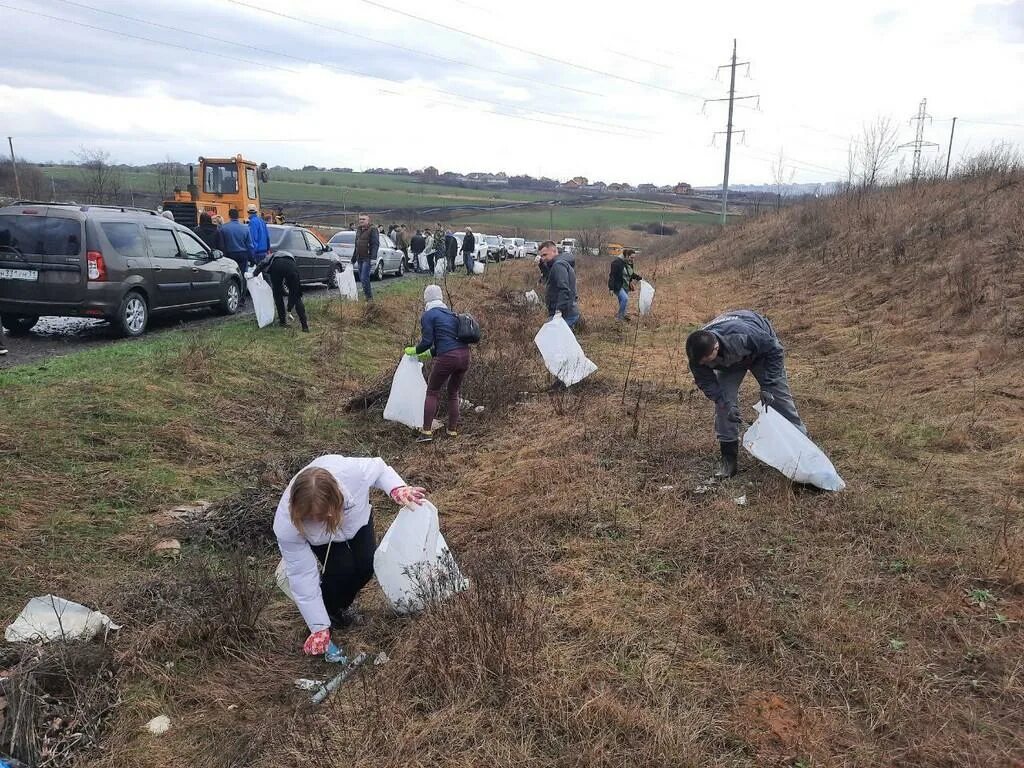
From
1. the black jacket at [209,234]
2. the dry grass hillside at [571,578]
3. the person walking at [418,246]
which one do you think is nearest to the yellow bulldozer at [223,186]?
the black jacket at [209,234]

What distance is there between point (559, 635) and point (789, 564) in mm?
1406

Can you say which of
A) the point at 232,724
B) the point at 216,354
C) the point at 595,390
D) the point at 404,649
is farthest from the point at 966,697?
the point at 216,354

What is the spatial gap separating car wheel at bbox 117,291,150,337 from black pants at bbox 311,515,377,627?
242 inches

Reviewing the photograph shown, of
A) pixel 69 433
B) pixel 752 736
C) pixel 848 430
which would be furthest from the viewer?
pixel 848 430

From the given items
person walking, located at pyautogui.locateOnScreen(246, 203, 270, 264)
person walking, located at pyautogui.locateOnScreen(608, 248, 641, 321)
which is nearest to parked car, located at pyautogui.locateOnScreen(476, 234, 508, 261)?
person walking, located at pyautogui.locateOnScreen(608, 248, 641, 321)

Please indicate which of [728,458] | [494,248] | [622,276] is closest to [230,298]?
[622,276]

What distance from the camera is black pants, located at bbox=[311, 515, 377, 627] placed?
3.17m

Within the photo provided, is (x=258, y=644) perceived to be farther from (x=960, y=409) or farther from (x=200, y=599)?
(x=960, y=409)

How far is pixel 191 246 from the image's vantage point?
9422mm

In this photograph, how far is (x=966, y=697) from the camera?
8.45 ft

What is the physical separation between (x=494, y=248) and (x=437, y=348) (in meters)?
25.0

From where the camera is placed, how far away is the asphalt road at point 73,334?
23.5 ft

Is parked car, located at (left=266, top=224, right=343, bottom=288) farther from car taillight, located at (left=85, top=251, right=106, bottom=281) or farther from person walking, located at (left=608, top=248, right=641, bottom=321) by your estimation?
person walking, located at (left=608, top=248, right=641, bottom=321)

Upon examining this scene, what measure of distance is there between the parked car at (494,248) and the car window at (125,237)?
2011 centimetres
